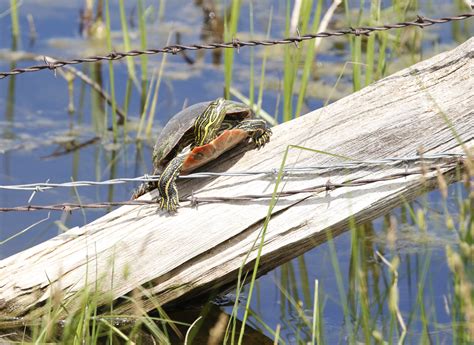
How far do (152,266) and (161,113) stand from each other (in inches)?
127

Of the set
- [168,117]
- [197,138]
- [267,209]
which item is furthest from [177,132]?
[168,117]

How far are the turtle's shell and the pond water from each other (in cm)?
51

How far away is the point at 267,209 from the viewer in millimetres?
3199

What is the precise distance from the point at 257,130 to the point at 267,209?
33 cm

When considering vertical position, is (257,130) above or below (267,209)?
above

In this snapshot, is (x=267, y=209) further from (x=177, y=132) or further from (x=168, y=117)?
(x=168, y=117)

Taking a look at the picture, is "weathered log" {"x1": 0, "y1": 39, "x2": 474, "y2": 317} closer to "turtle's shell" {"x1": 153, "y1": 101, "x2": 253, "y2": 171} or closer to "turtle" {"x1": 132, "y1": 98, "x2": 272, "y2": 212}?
"turtle" {"x1": 132, "y1": 98, "x2": 272, "y2": 212}

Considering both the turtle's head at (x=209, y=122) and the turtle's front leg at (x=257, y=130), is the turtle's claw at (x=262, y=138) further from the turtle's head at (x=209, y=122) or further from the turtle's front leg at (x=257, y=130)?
the turtle's head at (x=209, y=122)

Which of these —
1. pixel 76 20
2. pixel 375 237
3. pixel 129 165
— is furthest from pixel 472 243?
pixel 76 20

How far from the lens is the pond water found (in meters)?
4.20

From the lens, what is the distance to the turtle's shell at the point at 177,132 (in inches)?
139

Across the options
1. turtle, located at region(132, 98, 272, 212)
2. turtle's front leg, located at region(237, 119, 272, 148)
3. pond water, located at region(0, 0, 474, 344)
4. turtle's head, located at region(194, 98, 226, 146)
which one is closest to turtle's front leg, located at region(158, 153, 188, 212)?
turtle, located at region(132, 98, 272, 212)

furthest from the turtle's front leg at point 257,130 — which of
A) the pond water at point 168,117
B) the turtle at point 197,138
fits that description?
the pond water at point 168,117

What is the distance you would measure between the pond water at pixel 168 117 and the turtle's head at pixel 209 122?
0.59 metres
